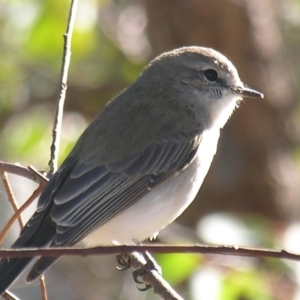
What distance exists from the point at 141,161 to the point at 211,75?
813mm

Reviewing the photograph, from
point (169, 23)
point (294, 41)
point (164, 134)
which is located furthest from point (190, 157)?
point (294, 41)

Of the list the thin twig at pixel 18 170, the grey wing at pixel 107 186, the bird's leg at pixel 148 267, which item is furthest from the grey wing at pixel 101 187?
the bird's leg at pixel 148 267

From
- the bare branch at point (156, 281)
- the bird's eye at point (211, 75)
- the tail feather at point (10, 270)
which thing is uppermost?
the bird's eye at point (211, 75)

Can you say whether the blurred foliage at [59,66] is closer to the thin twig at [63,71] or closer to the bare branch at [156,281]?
the bare branch at [156,281]

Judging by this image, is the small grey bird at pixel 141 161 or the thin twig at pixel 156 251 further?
the small grey bird at pixel 141 161

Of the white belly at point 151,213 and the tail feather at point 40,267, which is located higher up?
the white belly at point 151,213

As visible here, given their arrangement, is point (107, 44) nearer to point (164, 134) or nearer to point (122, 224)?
point (164, 134)

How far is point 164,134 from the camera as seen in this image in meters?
3.97

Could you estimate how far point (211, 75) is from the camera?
4.26 m

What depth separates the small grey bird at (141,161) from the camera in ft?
11.2

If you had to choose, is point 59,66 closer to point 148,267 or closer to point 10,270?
point 148,267

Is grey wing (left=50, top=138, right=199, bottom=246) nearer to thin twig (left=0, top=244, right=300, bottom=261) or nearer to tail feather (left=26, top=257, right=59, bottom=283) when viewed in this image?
tail feather (left=26, top=257, right=59, bottom=283)

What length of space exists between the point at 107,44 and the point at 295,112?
76.4 inches

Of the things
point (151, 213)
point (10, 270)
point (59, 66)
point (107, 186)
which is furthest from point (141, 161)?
point (59, 66)
